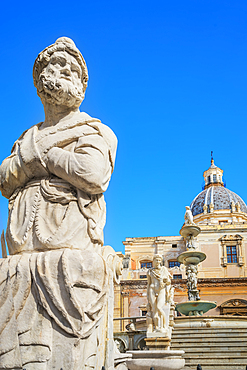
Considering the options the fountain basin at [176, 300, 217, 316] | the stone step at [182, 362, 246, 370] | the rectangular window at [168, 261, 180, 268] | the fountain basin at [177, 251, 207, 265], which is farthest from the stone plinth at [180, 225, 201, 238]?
the rectangular window at [168, 261, 180, 268]

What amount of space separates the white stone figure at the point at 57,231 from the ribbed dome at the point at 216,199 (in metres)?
53.9

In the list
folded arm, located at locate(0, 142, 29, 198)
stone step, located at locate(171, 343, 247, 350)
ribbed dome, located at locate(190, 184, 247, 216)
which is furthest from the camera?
ribbed dome, located at locate(190, 184, 247, 216)

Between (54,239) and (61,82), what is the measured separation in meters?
1.16

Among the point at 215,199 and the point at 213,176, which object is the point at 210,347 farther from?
the point at 213,176

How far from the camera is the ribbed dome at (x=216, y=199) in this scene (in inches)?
2226

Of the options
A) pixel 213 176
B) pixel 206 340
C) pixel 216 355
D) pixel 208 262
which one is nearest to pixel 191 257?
pixel 206 340

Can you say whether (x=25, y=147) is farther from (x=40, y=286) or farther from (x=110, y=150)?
(x=40, y=286)

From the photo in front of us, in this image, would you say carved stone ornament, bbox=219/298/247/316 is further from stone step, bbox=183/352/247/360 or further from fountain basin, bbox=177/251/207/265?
stone step, bbox=183/352/247/360

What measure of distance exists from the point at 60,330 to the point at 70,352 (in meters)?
0.14

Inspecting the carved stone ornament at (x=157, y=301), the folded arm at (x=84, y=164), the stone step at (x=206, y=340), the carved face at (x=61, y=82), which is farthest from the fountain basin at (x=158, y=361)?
the carved face at (x=61, y=82)

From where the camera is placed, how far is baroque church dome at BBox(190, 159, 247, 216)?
5570 cm

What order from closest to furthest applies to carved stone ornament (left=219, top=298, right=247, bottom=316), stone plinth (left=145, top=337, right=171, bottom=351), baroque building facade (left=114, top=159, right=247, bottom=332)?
1. stone plinth (left=145, top=337, right=171, bottom=351)
2. carved stone ornament (left=219, top=298, right=247, bottom=316)
3. baroque building facade (left=114, top=159, right=247, bottom=332)

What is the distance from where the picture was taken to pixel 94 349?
2482 mm

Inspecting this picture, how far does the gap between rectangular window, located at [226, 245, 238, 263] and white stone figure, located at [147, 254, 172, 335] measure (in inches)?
1323
